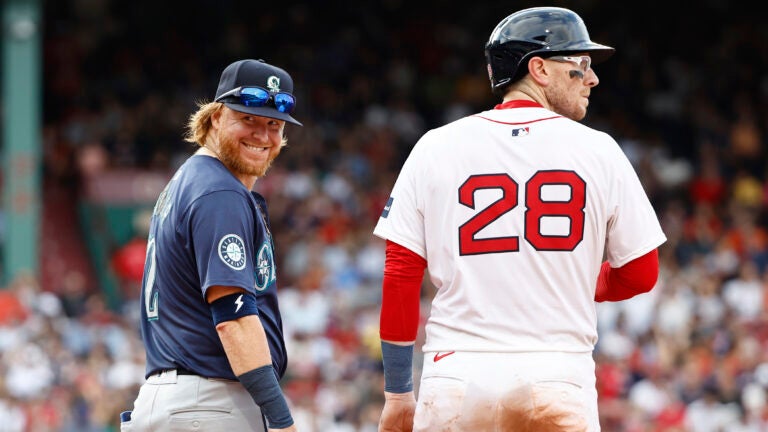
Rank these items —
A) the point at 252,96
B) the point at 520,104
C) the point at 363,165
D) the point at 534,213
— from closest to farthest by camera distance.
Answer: the point at 534,213, the point at 520,104, the point at 252,96, the point at 363,165

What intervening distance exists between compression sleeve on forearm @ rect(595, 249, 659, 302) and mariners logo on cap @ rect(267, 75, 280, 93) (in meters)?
1.27

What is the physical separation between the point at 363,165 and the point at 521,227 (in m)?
13.3

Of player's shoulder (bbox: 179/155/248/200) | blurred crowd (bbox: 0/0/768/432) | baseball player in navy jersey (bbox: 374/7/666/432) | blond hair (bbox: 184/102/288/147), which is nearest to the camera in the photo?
baseball player in navy jersey (bbox: 374/7/666/432)

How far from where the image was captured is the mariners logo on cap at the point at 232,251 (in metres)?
3.68

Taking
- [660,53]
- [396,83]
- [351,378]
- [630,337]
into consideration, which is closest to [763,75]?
[660,53]

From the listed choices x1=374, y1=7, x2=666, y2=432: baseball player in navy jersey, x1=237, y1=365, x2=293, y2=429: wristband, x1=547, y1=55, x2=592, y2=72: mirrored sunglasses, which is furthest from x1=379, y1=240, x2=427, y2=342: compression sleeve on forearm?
x1=547, y1=55, x2=592, y2=72: mirrored sunglasses

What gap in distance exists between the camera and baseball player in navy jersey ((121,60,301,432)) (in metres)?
3.68

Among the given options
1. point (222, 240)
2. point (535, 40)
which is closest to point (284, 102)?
point (222, 240)

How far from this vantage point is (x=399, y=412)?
3.74 meters

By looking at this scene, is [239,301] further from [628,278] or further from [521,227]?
[628,278]

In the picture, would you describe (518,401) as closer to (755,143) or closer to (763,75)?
(755,143)

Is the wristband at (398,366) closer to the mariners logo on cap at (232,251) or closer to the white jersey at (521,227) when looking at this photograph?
the white jersey at (521,227)

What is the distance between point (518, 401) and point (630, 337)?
989 cm

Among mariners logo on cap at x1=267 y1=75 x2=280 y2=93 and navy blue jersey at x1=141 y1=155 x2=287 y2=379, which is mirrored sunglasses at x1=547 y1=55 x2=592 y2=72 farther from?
navy blue jersey at x1=141 y1=155 x2=287 y2=379
